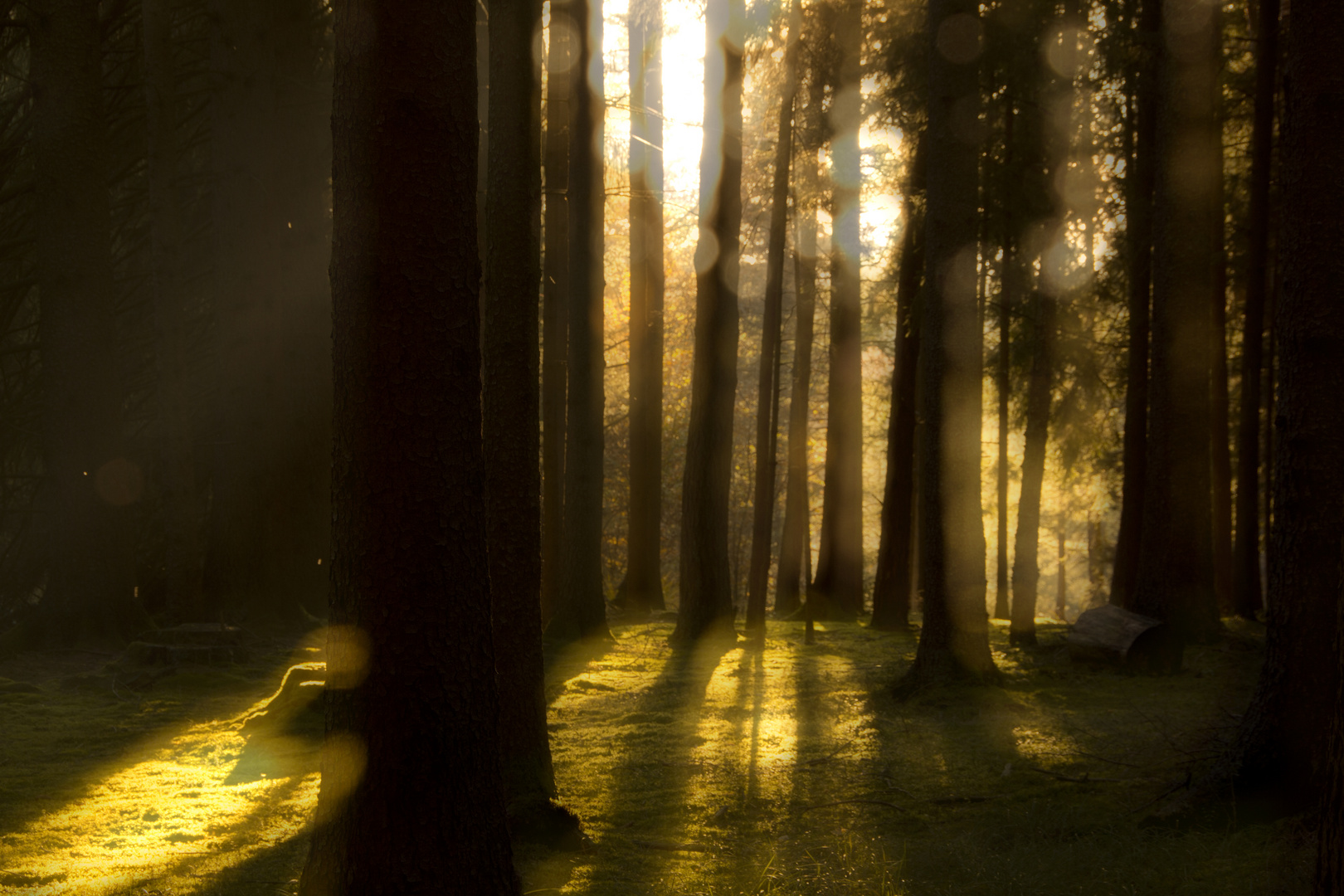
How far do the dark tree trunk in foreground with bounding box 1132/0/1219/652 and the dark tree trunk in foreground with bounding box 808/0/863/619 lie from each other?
671 cm

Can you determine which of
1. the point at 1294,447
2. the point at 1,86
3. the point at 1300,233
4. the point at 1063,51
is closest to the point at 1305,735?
the point at 1294,447

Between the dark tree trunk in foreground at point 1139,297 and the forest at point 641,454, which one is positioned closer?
the forest at point 641,454

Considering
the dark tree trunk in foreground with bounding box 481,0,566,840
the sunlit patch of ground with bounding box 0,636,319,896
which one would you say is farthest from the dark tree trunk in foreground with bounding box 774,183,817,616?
the dark tree trunk in foreground with bounding box 481,0,566,840

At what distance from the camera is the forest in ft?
14.1

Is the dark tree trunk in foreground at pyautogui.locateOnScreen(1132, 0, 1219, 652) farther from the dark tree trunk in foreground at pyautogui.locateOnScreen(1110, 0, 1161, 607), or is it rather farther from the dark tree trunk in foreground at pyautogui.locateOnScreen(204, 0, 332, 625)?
the dark tree trunk in foreground at pyautogui.locateOnScreen(204, 0, 332, 625)

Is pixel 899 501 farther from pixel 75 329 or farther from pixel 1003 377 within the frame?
pixel 75 329

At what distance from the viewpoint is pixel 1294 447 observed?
5516 mm

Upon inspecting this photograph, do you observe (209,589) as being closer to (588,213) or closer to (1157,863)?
(588,213)

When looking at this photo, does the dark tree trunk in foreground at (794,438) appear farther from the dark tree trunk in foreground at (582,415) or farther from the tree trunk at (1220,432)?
the tree trunk at (1220,432)

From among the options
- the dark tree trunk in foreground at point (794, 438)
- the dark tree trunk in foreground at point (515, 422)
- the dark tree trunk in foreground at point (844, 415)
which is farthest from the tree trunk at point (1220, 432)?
the dark tree trunk in foreground at point (515, 422)

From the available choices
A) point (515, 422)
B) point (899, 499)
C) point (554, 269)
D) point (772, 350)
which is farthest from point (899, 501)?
point (515, 422)

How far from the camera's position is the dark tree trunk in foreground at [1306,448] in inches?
211

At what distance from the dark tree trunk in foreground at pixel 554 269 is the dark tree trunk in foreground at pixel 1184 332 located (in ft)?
26.7

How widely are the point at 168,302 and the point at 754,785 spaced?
10.1 meters
